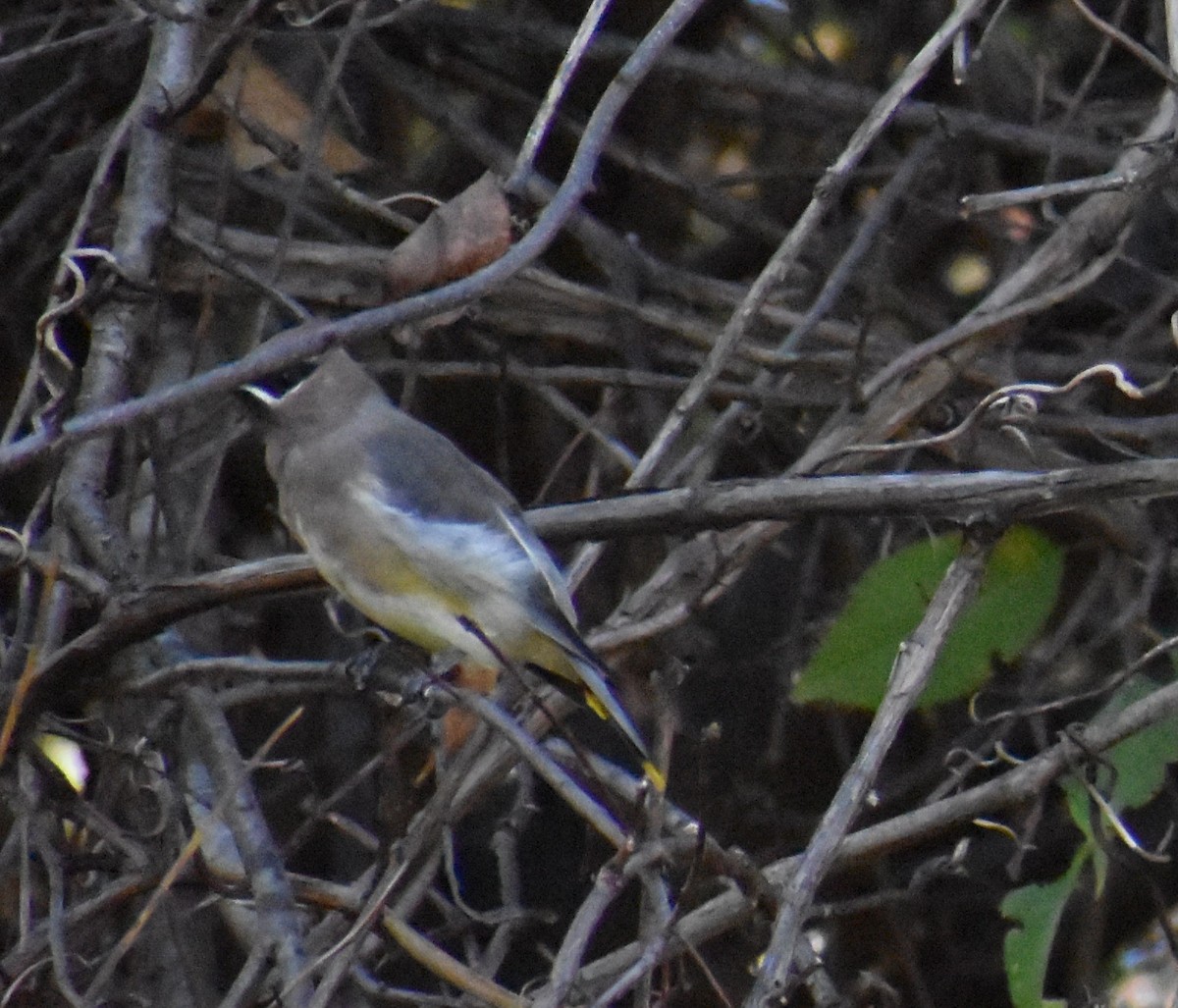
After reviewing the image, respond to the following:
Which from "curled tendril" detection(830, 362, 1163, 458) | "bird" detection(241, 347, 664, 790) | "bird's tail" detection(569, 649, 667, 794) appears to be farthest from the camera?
"bird" detection(241, 347, 664, 790)

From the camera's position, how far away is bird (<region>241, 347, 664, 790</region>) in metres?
3.35

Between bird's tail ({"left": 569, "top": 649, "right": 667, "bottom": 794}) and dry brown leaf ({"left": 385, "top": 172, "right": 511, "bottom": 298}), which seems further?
bird's tail ({"left": 569, "top": 649, "right": 667, "bottom": 794})

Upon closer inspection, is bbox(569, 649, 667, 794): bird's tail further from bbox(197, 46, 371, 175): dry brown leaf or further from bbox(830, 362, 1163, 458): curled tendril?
bbox(197, 46, 371, 175): dry brown leaf

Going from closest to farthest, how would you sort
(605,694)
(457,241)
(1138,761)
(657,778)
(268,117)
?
(657,778) < (457,241) < (605,694) < (1138,761) < (268,117)

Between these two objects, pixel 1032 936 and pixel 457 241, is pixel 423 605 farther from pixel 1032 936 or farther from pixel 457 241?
pixel 1032 936

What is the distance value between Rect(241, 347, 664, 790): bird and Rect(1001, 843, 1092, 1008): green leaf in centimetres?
65

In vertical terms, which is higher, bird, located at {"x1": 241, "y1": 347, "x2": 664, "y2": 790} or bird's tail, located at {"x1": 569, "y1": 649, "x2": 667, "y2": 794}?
bird, located at {"x1": 241, "y1": 347, "x2": 664, "y2": 790}

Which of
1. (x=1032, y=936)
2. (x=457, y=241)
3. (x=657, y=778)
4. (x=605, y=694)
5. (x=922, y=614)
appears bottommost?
(x=1032, y=936)

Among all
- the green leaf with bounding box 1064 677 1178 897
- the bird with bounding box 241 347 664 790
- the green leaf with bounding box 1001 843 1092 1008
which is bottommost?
the green leaf with bounding box 1001 843 1092 1008

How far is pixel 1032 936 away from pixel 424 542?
1.15 meters

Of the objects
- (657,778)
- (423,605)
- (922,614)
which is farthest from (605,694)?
(657,778)

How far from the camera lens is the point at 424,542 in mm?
3453

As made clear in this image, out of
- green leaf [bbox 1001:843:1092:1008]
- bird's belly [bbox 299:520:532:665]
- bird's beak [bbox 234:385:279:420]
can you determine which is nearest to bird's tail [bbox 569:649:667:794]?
bird's belly [bbox 299:520:532:665]

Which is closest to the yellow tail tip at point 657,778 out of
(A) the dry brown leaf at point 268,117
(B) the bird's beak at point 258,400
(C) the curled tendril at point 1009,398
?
(C) the curled tendril at point 1009,398
